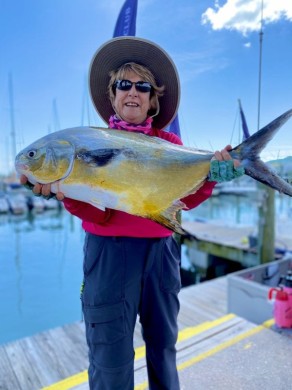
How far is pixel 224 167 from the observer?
1220mm

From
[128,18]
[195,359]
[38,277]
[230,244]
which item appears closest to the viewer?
[195,359]

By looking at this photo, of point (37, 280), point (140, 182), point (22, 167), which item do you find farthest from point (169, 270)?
point (37, 280)

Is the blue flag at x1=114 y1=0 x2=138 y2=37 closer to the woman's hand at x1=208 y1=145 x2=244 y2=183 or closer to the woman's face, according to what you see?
the woman's face

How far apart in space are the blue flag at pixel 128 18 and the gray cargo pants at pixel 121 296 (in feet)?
7.44

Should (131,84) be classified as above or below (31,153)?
above

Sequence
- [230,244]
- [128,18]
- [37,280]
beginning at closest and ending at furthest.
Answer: [128,18]
[230,244]
[37,280]

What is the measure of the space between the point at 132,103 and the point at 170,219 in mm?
648

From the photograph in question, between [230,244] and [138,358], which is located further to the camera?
[230,244]

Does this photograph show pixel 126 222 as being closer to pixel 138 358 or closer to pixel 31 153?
pixel 31 153

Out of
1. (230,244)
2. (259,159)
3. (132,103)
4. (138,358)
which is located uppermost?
(132,103)

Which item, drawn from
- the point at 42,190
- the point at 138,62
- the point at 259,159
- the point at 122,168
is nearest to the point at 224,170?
the point at 259,159

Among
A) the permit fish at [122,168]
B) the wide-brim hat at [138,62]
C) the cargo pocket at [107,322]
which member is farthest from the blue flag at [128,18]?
the cargo pocket at [107,322]

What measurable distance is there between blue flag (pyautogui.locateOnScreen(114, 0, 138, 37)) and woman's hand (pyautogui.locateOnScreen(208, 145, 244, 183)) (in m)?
2.14

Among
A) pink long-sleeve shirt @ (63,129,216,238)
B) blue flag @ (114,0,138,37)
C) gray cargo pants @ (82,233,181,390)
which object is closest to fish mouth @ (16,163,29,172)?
pink long-sleeve shirt @ (63,129,216,238)
